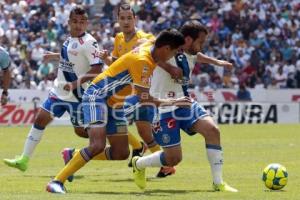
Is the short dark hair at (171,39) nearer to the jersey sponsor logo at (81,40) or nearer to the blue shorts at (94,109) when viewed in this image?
the blue shorts at (94,109)

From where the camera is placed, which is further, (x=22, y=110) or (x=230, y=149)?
(x=22, y=110)

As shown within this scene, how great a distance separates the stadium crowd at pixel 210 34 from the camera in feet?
113

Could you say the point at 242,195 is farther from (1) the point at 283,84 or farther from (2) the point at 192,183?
(1) the point at 283,84

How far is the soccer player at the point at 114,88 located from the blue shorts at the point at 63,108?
232 cm

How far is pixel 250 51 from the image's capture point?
36812 mm

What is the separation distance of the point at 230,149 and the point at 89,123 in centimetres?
952

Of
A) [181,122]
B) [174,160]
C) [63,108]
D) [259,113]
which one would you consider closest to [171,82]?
[181,122]

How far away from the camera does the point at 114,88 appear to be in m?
11.5

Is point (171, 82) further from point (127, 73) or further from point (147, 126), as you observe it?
point (147, 126)

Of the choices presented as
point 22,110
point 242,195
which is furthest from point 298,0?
point 242,195

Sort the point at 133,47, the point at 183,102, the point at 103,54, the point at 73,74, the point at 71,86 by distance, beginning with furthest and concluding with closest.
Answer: the point at 133,47, the point at 73,74, the point at 71,86, the point at 103,54, the point at 183,102

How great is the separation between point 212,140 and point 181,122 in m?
0.49

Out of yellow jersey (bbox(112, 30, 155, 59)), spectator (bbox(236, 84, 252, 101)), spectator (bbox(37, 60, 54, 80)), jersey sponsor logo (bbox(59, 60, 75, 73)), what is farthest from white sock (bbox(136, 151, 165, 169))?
spectator (bbox(236, 84, 252, 101))

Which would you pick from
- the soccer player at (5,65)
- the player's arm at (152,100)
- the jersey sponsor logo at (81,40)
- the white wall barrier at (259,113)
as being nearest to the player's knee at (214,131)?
the player's arm at (152,100)
